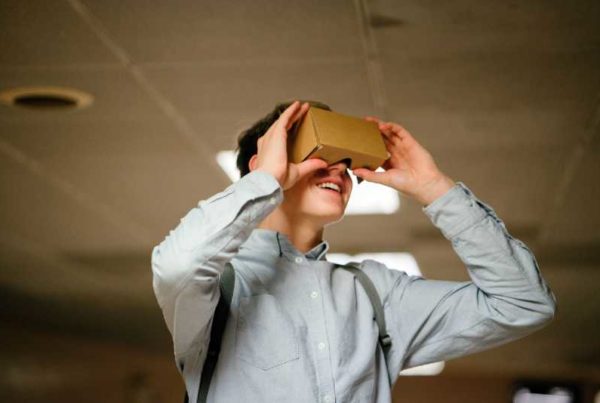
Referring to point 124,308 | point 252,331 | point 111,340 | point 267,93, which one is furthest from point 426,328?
point 111,340

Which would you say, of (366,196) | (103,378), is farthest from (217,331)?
(103,378)

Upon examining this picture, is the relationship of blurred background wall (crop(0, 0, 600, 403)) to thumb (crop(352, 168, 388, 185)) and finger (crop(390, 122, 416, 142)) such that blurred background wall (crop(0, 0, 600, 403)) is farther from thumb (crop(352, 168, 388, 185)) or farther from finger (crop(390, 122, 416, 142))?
thumb (crop(352, 168, 388, 185))

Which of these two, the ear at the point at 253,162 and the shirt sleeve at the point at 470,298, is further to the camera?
the ear at the point at 253,162

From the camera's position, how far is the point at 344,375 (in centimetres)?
131

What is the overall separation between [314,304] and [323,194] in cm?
20

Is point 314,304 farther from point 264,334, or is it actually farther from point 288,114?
point 288,114

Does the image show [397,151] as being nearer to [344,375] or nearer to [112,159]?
[344,375]

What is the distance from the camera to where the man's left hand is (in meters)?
1.50

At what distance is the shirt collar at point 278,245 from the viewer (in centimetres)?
148

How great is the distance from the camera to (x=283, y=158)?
137 centimetres

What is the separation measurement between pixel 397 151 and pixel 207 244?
496 mm

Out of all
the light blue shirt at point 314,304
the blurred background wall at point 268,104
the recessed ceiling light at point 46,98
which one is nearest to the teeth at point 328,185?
the light blue shirt at point 314,304

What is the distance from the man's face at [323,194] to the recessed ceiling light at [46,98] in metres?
2.06

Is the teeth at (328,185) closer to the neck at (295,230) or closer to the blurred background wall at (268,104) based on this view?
the neck at (295,230)
